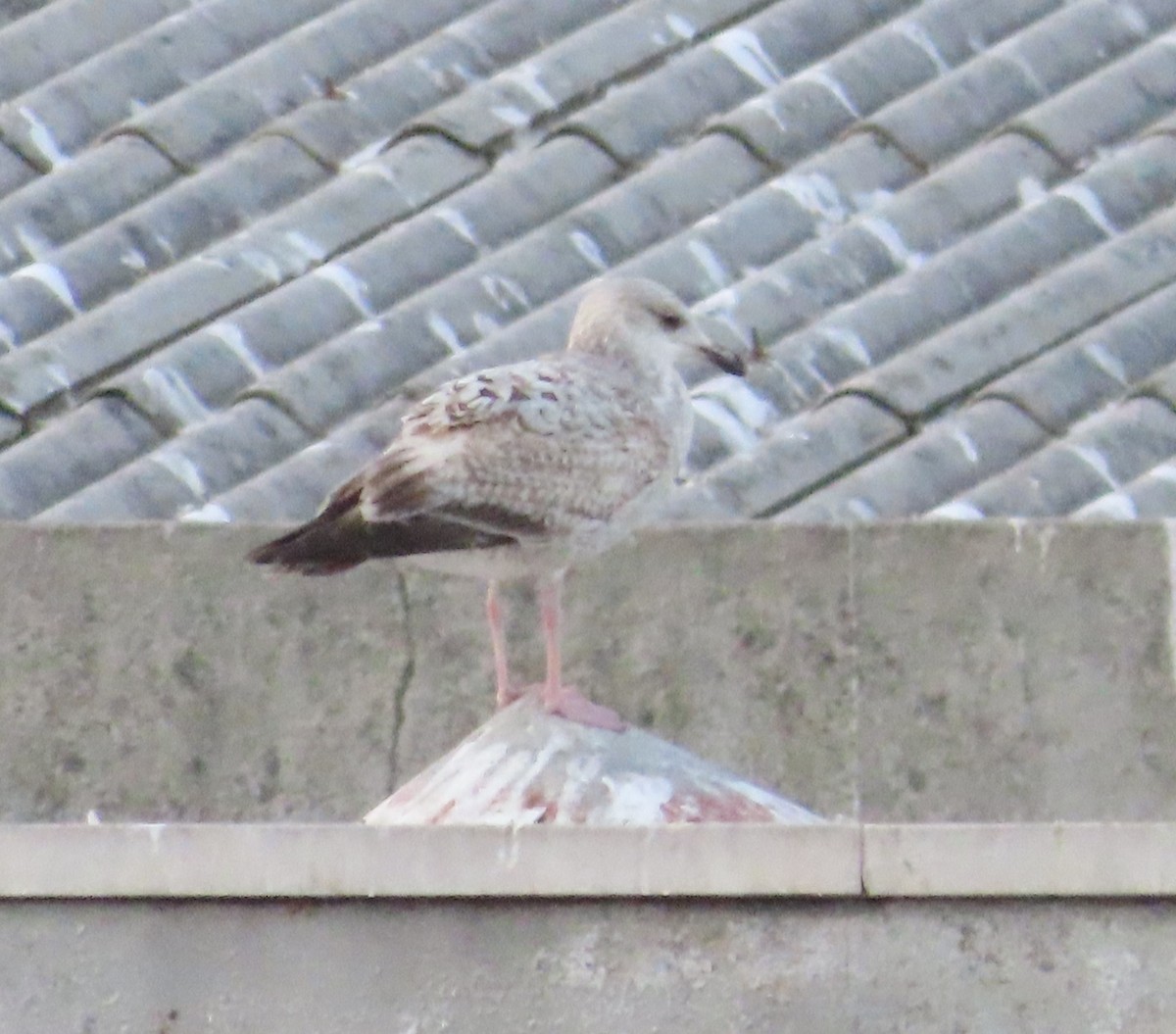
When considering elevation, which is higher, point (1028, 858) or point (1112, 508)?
point (1112, 508)

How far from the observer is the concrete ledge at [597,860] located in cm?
462

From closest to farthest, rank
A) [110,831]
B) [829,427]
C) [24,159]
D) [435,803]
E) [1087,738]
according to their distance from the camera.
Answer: [110,831] < [435,803] < [1087,738] < [829,427] < [24,159]

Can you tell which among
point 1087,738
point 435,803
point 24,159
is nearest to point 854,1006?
point 435,803

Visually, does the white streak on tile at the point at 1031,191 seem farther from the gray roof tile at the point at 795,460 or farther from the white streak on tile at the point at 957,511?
the white streak on tile at the point at 957,511

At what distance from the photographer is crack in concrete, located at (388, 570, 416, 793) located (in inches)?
237

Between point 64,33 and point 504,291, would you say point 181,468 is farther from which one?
point 64,33

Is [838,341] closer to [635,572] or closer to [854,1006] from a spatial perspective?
[635,572]

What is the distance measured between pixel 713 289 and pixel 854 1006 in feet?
8.95

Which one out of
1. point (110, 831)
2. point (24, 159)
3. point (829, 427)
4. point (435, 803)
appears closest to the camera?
point (110, 831)

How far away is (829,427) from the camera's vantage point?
22.2 feet

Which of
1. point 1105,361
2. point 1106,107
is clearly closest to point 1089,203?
point 1106,107

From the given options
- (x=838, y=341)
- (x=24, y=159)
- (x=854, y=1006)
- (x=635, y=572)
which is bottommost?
(x=854, y=1006)

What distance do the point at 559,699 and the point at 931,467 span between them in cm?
157

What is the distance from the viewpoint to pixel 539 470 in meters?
5.32
